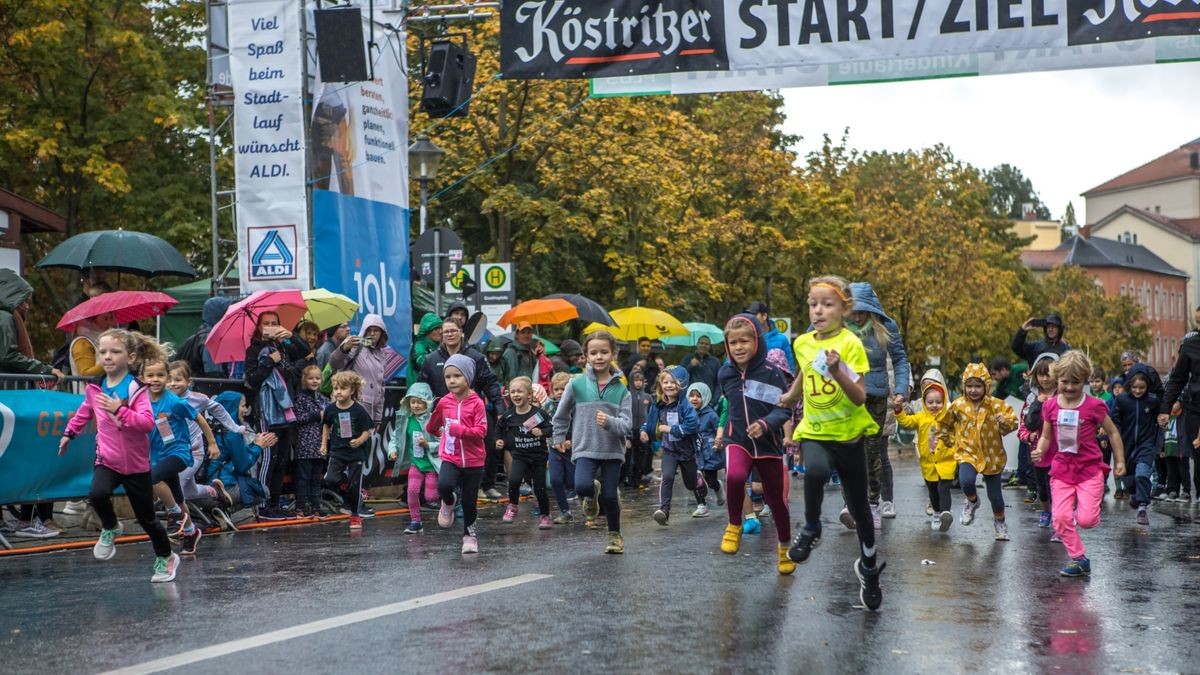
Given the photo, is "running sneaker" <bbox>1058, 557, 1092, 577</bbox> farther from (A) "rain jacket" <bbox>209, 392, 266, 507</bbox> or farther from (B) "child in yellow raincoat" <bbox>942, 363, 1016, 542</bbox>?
(A) "rain jacket" <bbox>209, 392, 266, 507</bbox>

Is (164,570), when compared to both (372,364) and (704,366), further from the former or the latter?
(704,366)

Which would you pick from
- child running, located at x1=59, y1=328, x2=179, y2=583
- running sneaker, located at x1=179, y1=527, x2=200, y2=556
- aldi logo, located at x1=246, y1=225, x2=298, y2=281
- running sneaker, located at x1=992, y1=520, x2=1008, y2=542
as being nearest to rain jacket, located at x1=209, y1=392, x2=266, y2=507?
running sneaker, located at x1=179, y1=527, x2=200, y2=556

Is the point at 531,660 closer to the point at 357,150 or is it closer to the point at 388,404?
the point at 388,404

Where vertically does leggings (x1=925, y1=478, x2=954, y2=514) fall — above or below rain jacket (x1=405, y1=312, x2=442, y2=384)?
below

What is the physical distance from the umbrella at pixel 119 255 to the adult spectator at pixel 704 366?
25.6ft

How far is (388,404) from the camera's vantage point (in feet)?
61.1

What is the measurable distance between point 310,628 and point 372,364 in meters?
9.39

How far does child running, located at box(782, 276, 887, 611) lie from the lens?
8.59 meters

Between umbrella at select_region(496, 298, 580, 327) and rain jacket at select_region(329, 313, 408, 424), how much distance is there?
5.97 metres

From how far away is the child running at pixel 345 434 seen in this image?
15008 mm

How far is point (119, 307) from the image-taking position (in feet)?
48.1

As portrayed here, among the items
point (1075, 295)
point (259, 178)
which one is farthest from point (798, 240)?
point (1075, 295)

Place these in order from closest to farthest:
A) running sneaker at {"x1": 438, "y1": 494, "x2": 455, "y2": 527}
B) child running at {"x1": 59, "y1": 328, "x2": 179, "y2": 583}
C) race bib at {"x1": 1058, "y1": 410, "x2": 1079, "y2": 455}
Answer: child running at {"x1": 59, "y1": 328, "x2": 179, "y2": 583} → race bib at {"x1": 1058, "y1": 410, "x2": 1079, "y2": 455} → running sneaker at {"x1": 438, "y1": 494, "x2": 455, "y2": 527}

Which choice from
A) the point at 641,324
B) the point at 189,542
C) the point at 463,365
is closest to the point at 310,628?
the point at 189,542
